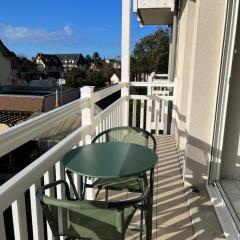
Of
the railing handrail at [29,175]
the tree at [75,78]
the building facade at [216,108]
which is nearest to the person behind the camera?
the railing handrail at [29,175]

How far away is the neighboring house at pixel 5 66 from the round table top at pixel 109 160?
133 ft

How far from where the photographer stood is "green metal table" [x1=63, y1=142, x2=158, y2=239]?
60.6 inches

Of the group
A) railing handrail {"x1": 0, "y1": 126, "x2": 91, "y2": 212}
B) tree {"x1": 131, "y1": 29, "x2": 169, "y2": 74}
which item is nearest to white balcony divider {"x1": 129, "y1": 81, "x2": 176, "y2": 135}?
railing handrail {"x1": 0, "y1": 126, "x2": 91, "y2": 212}

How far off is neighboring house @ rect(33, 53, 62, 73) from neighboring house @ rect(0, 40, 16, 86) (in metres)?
13.5

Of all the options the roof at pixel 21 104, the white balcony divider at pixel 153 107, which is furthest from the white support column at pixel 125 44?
the roof at pixel 21 104

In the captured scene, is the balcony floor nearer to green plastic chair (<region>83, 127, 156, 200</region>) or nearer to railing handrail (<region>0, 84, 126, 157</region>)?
green plastic chair (<region>83, 127, 156, 200</region>)

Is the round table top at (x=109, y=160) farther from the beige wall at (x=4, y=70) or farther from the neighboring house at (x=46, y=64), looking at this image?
the neighboring house at (x=46, y=64)

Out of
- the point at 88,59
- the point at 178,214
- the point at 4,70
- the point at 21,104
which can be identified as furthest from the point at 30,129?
the point at 88,59

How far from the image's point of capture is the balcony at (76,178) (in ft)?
3.96

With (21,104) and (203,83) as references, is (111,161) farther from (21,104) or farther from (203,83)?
(21,104)

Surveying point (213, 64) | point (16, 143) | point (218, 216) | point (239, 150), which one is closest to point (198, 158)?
point (239, 150)

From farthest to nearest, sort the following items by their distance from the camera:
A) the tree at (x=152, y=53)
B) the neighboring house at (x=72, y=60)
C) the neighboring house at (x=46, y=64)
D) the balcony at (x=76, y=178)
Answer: the neighboring house at (x=72, y=60), the neighboring house at (x=46, y=64), the tree at (x=152, y=53), the balcony at (x=76, y=178)

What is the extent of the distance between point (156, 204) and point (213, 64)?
1.50 metres

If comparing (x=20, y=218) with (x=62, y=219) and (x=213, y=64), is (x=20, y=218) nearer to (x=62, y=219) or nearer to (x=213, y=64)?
(x=62, y=219)
